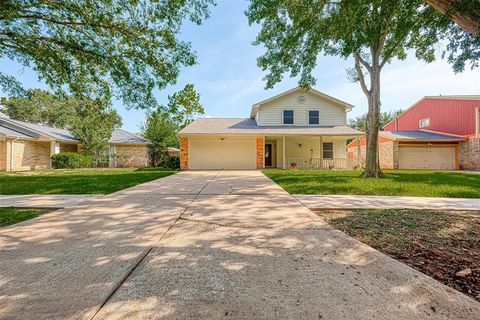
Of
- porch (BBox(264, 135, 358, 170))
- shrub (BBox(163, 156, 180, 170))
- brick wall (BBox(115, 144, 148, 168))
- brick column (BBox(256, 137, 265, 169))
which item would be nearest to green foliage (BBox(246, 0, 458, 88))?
brick column (BBox(256, 137, 265, 169))

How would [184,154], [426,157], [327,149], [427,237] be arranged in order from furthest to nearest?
1. [426,157]
2. [327,149]
3. [184,154]
4. [427,237]

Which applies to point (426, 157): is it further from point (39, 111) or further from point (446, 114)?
point (39, 111)

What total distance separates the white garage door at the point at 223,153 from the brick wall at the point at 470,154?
55.4 feet

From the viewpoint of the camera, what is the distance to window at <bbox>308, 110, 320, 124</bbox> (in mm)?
18344

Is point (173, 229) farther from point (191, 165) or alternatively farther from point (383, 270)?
point (191, 165)

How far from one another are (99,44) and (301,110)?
557 inches

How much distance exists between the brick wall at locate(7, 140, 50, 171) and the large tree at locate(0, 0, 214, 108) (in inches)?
424

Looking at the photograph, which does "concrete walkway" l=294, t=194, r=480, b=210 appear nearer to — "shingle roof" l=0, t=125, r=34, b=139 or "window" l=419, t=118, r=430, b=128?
"shingle roof" l=0, t=125, r=34, b=139

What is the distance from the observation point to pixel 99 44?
26.3 ft

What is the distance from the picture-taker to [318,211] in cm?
469

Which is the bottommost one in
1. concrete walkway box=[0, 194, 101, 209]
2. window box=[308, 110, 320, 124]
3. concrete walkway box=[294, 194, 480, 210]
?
concrete walkway box=[294, 194, 480, 210]

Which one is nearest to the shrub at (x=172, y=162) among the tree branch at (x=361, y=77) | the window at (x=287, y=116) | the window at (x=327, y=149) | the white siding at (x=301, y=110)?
the white siding at (x=301, y=110)

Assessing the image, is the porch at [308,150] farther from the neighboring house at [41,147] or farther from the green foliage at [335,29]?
the neighboring house at [41,147]

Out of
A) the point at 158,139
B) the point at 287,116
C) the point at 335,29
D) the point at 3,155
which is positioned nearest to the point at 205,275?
the point at 335,29
